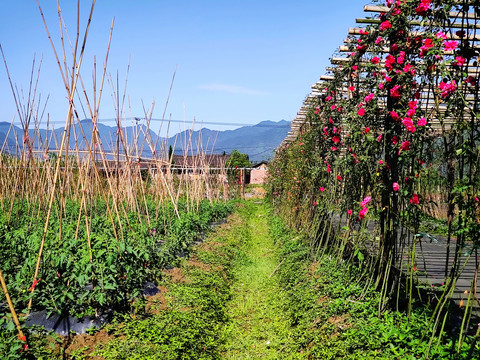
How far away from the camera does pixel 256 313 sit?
4.16m

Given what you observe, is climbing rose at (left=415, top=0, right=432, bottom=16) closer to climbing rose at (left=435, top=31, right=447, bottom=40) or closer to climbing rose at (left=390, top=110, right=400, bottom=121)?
climbing rose at (left=435, top=31, right=447, bottom=40)

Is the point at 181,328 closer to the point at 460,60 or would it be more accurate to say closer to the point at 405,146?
the point at 405,146

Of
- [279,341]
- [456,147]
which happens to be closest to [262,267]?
[279,341]

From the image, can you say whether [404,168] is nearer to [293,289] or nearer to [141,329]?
[293,289]

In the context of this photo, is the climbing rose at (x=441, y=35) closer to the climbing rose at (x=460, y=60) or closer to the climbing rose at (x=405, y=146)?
the climbing rose at (x=460, y=60)

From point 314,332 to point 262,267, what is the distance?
288cm

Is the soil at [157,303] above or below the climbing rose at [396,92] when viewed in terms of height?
below

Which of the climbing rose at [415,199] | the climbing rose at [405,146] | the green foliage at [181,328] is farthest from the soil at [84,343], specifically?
the climbing rose at [405,146]

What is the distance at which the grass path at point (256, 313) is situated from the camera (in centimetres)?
332

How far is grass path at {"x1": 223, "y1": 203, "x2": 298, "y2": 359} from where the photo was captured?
3324 millimetres

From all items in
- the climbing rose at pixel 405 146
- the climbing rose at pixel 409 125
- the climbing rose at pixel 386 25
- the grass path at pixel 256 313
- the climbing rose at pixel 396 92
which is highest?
the climbing rose at pixel 386 25

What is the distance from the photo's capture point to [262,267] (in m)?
6.00

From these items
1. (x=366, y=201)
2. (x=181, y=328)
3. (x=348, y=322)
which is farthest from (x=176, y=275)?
(x=366, y=201)

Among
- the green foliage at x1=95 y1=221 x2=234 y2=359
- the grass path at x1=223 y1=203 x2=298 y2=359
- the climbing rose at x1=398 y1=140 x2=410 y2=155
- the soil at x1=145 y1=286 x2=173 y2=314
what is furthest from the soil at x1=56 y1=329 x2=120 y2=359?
the climbing rose at x1=398 y1=140 x2=410 y2=155
